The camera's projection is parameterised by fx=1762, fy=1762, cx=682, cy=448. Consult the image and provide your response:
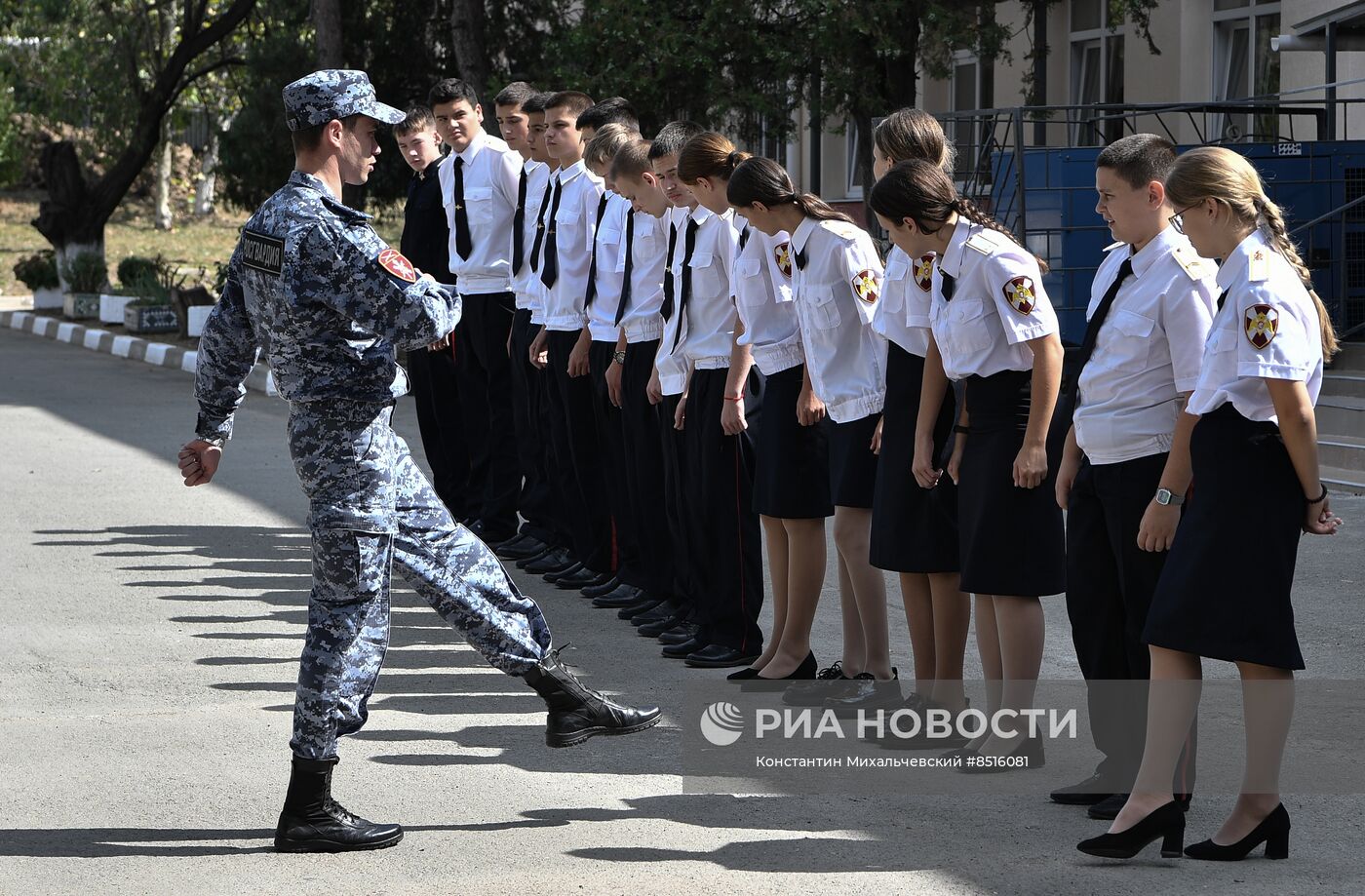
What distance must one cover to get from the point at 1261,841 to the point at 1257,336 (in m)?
1.17

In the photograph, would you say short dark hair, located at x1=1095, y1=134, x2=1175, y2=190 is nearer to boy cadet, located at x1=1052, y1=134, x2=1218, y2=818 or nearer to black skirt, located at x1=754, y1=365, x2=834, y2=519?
boy cadet, located at x1=1052, y1=134, x2=1218, y2=818

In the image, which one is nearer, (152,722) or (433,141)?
(152,722)

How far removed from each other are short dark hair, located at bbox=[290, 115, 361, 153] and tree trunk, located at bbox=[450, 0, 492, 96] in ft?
43.2

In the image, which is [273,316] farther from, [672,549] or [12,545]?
[12,545]

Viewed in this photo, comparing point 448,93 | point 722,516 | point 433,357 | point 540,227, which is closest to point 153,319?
point 433,357

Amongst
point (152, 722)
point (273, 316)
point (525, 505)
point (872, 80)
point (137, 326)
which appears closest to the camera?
point (273, 316)

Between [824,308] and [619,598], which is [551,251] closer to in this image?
[619,598]

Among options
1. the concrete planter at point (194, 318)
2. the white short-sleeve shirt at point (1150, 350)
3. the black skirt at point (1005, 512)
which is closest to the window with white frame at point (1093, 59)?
the concrete planter at point (194, 318)

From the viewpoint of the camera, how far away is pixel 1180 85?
16.4 metres

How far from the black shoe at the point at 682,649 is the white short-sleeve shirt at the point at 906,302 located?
161cm

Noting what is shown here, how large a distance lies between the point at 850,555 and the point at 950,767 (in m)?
0.84

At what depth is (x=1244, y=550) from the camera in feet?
12.5

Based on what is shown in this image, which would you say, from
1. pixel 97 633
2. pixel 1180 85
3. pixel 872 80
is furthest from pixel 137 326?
pixel 97 633

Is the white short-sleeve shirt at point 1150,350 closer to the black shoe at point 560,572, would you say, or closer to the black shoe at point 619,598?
the black shoe at point 619,598
